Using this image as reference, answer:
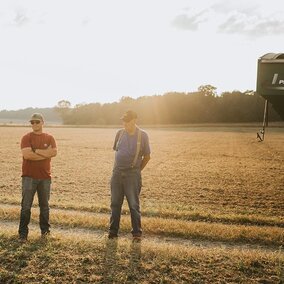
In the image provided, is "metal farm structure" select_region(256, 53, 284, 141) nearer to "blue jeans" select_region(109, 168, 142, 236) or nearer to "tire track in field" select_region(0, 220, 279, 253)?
"blue jeans" select_region(109, 168, 142, 236)

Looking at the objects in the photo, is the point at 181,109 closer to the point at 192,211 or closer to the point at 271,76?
the point at 192,211

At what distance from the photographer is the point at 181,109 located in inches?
4995

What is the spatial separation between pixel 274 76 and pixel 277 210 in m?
9.92

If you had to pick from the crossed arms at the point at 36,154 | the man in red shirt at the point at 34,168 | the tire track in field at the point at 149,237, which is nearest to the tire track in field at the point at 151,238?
the tire track in field at the point at 149,237

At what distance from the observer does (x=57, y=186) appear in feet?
55.7

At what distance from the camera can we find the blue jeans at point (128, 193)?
26.4ft

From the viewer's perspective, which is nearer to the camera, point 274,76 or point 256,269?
point 274,76

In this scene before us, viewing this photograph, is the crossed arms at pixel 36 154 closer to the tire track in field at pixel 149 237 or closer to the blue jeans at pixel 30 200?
the blue jeans at pixel 30 200

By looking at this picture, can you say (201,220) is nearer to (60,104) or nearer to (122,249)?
(122,249)

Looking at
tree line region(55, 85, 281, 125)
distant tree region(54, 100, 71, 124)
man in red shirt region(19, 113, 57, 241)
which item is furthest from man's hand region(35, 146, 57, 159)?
distant tree region(54, 100, 71, 124)

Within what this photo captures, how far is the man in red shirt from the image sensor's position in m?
8.07

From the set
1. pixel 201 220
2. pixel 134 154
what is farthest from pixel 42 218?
pixel 201 220

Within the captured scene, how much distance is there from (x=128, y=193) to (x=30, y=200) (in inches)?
75.9

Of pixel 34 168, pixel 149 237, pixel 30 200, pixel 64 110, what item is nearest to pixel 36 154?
pixel 34 168
